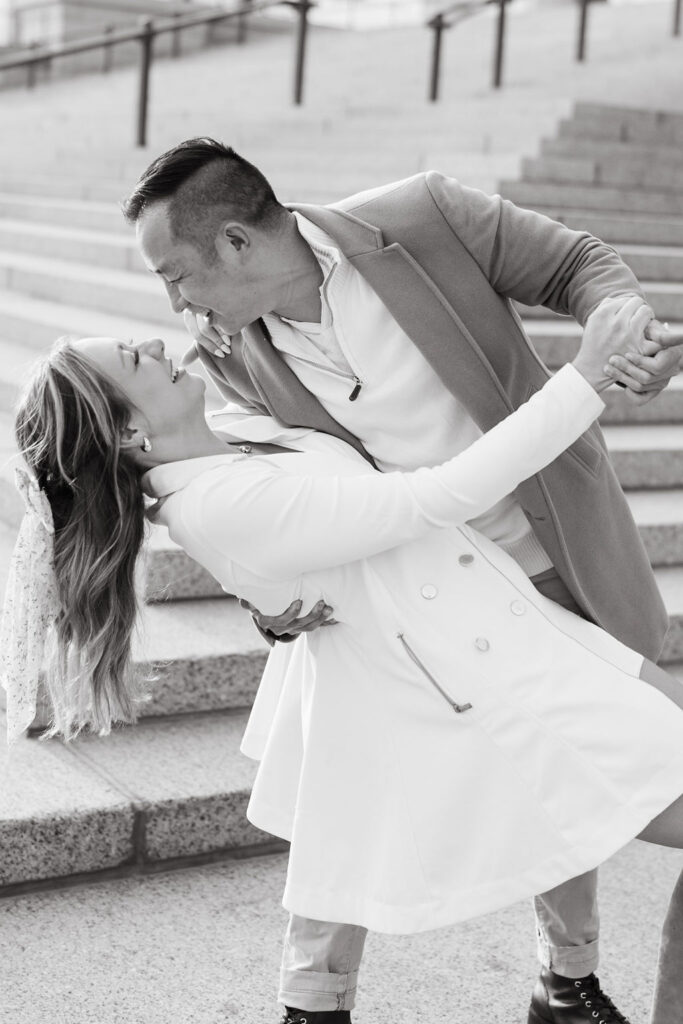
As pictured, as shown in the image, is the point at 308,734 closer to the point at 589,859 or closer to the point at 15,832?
the point at 589,859

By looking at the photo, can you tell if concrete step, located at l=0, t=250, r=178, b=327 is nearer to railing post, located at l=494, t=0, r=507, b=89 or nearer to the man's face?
the man's face

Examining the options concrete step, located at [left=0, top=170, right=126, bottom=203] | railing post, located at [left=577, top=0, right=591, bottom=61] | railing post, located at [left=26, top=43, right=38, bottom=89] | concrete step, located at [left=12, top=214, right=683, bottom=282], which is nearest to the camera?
concrete step, located at [left=12, top=214, right=683, bottom=282]

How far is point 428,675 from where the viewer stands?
7.04ft

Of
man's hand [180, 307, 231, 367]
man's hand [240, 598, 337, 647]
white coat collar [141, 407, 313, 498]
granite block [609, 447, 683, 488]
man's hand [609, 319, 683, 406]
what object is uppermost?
man's hand [609, 319, 683, 406]

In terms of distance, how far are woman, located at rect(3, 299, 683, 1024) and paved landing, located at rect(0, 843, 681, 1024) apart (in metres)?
0.72

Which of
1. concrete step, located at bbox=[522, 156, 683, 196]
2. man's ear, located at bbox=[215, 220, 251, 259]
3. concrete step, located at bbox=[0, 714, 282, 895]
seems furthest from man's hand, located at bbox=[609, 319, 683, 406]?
concrete step, located at bbox=[522, 156, 683, 196]

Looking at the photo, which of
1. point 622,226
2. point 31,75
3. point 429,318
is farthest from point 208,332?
point 31,75

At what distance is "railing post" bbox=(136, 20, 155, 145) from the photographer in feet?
29.6

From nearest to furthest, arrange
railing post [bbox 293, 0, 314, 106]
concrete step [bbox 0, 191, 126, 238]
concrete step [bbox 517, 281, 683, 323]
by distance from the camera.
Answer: concrete step [bbox 517, 281, 683, 323]
concrete step [bbox 0, 191, 126, 238]
railing post [bbox 293, 0, 314, 106]

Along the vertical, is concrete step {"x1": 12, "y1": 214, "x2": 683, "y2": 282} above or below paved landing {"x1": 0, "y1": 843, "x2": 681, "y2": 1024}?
above

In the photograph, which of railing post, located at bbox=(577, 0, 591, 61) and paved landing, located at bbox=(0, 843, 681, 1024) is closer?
paved landing, located at bbox=(0, 843, 681, 1024)

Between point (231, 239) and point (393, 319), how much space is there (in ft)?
1.08

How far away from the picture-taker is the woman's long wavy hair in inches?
85.7

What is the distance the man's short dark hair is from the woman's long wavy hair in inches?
11.5
